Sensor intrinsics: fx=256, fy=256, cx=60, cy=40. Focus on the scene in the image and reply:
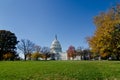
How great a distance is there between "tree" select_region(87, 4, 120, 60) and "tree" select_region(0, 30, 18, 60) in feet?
234

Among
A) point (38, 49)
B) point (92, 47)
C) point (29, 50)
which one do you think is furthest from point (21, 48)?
point (92, 47)

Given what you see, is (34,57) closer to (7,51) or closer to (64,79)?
(7,51)

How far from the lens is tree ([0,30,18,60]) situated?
373ft

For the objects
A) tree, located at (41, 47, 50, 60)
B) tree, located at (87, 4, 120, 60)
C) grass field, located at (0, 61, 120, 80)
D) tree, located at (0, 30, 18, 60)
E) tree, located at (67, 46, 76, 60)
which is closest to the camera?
grass field, located at (0, 61, 120, 80)

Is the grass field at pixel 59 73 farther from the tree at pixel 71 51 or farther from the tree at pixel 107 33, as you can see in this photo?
the tree at pixel 71 51

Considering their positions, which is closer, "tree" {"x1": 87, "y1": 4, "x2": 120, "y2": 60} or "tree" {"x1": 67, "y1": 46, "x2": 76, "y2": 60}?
"tree" {"x1": 87, "y1": 4, "x2": 120, "y2": 60}

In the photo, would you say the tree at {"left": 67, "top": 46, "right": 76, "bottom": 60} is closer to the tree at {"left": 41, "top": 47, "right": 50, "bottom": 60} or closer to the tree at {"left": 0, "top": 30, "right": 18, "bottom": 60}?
the tree at {"left": 41, "top": 47, "right": 50, "bottom": 60}

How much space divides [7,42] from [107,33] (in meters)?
77.4

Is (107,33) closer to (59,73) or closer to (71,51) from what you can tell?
(59,73)

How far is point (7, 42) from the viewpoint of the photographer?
115875 millimetres

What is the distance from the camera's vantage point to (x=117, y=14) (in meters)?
47.3

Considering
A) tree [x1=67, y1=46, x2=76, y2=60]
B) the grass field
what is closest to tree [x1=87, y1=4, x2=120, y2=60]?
the grass field

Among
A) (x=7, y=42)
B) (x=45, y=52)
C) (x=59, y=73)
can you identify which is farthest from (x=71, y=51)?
(x=59, y=73)

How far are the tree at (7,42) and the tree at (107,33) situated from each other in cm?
7118
